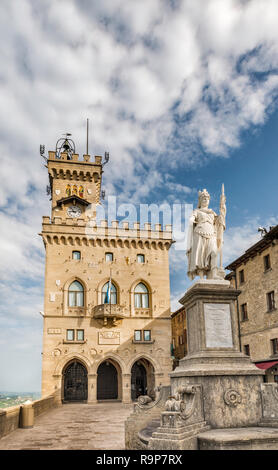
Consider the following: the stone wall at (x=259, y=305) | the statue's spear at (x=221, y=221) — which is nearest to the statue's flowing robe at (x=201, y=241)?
the statue's spear at (x=221, y=221)

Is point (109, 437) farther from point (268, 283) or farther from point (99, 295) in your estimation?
point (99, 295)

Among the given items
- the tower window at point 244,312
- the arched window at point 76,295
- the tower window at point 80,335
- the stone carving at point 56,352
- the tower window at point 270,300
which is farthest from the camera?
the arched window at point 76,295

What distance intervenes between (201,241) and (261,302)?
2097cm

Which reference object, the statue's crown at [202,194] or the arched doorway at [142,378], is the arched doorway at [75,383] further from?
the statue's crown at [202,194]

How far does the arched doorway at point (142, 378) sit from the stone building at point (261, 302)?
8865mm

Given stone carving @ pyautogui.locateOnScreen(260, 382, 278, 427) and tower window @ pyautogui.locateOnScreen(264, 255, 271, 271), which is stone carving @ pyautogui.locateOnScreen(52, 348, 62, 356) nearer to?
tower window @ pyautogui.locateOnScreen(264, 255, 271, 271)

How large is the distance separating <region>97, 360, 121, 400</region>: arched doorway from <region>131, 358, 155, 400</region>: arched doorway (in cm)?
150

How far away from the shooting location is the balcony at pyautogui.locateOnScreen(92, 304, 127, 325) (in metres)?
33.6

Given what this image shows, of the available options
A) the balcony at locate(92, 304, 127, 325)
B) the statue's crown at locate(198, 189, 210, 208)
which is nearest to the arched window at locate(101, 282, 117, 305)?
the balcony at locate(92, 304, 127, 325)

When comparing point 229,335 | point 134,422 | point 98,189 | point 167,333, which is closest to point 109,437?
point 134,422

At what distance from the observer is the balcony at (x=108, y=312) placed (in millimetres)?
33562

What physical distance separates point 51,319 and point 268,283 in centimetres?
1781

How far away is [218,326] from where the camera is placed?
9297 mm

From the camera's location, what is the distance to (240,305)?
3319 cm
